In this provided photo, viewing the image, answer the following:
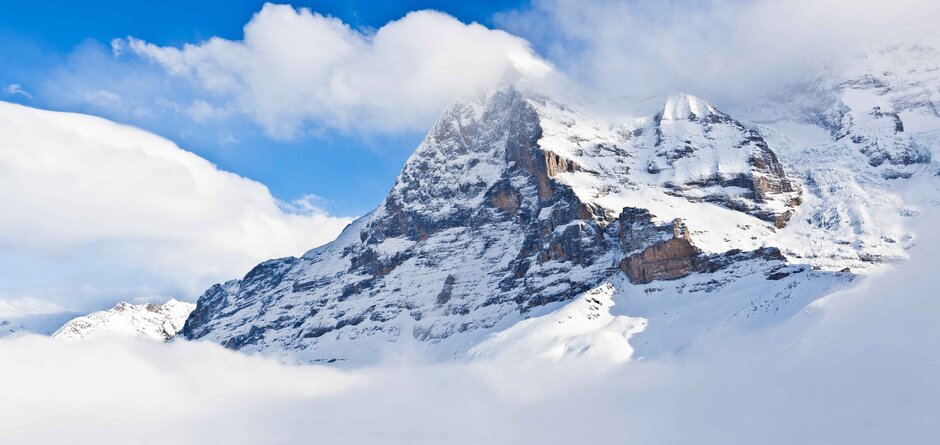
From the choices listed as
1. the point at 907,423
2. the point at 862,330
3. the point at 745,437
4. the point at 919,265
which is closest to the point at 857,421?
the point at 907,423

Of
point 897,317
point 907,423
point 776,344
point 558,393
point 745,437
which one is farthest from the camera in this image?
point 558,393

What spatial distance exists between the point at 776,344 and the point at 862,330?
17105 mm

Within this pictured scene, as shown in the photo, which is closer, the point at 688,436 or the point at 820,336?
the point at 688,436

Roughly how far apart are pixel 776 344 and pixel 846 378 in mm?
24246

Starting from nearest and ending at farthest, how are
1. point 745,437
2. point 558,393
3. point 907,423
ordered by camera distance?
point 907,423 < point 745,437 < point 558,393

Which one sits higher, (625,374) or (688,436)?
(625,374)

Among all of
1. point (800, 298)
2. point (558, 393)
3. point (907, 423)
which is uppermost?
point (800, 298)

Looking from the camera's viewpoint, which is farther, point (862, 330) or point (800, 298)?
point (800, 298)

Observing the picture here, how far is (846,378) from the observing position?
6299 inches

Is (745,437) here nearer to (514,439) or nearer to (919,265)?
(514,439)

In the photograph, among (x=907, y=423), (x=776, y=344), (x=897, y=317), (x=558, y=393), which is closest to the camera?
(x=907, y=423)

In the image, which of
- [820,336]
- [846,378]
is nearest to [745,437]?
[846,378]

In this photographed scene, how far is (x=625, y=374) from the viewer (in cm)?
19738

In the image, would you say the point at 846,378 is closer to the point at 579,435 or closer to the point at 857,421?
the point at 857,421
